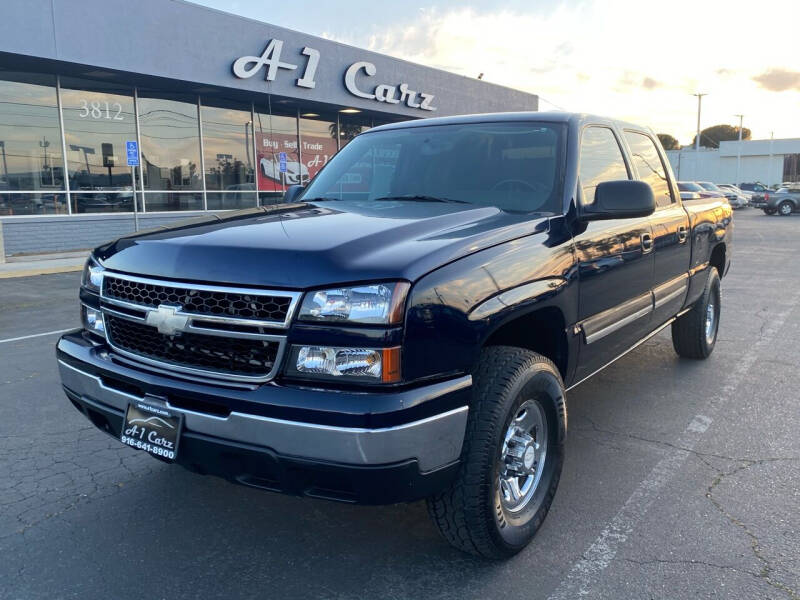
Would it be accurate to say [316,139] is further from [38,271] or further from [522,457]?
[522,457]

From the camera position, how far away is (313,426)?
2.16 metres

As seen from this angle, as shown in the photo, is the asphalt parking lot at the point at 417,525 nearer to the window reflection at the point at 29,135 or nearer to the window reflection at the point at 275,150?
the window reflection at the point at 29,135

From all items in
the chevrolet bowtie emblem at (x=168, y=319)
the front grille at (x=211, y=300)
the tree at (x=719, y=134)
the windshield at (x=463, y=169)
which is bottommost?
the chevrolet bowtie emblem at (x=168, y=319)

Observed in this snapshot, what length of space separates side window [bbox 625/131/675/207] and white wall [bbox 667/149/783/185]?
231ft

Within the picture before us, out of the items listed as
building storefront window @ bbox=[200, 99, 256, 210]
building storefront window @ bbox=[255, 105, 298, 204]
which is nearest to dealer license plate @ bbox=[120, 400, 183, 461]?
building storefront window @ bbox=[200, 99, 256, 210]

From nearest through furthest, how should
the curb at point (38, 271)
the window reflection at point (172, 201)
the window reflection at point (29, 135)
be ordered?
A: 1. the curb at point (38, 271)
2. the window reflection at point (29, 135)
3. the window reflection at point (172, 201)

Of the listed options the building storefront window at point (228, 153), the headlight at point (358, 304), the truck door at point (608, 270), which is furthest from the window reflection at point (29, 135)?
the headlight at point (358, 304)

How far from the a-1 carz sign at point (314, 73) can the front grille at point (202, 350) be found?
17.0 meters

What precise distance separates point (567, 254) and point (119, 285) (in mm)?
2000

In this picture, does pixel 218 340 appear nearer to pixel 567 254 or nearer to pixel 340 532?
pixel 340 532

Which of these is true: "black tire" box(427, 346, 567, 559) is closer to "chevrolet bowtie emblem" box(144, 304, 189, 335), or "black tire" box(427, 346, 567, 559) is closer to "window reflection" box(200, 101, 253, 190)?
"chevrolet bowtie emblem" box(144, 304, 189, 335)

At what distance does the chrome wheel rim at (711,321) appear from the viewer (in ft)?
19.2

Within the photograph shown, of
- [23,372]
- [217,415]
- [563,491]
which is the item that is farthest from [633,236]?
[23,372]

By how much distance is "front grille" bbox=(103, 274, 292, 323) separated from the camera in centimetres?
230
